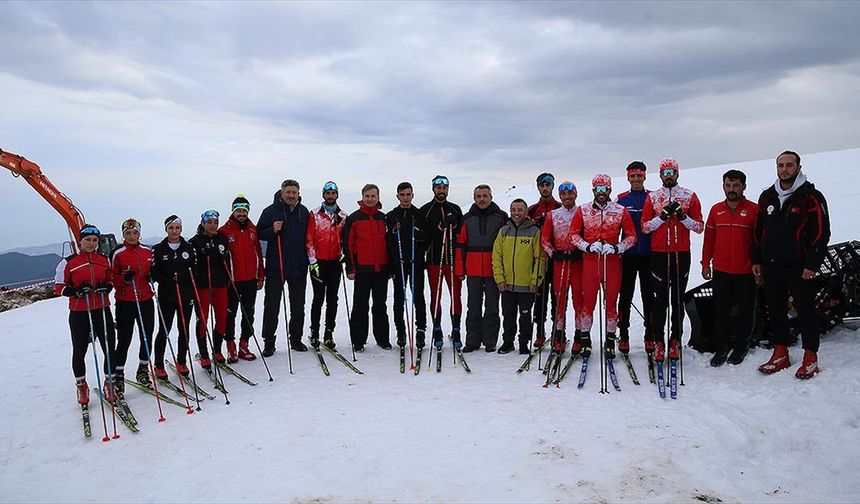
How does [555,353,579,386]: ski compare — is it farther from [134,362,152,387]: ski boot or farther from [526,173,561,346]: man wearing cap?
[134,362,152,387]: ski boot

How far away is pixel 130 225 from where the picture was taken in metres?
5.67

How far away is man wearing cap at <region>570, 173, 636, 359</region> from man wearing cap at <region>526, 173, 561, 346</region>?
0.71 metres

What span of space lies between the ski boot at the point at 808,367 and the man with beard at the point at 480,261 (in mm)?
3208

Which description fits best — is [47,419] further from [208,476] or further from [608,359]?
[608,359]

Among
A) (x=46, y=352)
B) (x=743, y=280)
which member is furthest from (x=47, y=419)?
(x=743, y=280)

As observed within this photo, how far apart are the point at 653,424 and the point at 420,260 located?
347 centimetres

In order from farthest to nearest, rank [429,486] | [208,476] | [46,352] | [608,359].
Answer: [46,352]
[608,359]
[208,476]
[429,486]

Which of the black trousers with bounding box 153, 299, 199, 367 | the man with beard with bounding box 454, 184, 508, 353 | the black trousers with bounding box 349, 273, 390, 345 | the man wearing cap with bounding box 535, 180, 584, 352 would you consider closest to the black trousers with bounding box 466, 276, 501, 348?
the man with beard with bounding box 454, 184, 508, 353

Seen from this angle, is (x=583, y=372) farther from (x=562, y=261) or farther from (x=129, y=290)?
(x=129, y=290)

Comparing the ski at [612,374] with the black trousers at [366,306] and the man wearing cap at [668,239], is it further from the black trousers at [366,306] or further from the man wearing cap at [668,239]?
the black trousers at [366,306]

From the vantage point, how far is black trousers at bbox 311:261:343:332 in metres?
6.90

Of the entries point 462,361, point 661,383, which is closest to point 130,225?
point 462,361

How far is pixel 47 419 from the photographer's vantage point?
5270 mm

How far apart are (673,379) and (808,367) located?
1160mm
